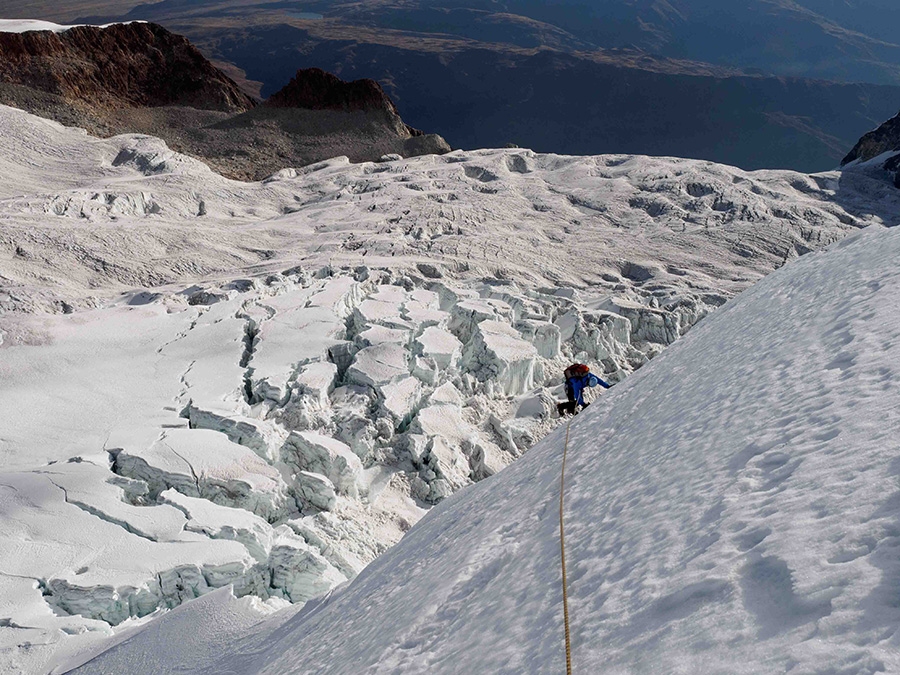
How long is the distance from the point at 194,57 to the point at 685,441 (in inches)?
2325

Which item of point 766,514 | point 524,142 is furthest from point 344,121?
point 524,142

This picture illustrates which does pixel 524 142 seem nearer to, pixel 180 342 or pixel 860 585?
pixel 180 342

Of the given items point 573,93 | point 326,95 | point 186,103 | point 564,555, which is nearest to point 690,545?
point 564,555

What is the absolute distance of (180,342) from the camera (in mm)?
12414

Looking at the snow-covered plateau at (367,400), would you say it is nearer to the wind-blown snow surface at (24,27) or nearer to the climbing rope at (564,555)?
the climbing rope at (564,555)

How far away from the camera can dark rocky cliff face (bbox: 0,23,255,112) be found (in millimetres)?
40438

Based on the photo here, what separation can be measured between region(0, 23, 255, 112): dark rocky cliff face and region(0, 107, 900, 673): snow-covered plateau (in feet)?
56.8

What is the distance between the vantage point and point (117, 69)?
47.4 m

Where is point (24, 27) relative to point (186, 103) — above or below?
above

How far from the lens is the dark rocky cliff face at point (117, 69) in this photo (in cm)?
4044

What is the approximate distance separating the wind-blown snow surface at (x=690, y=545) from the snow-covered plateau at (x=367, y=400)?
3 cm

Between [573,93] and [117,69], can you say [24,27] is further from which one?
[573,93]

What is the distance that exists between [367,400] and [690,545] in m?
9.27

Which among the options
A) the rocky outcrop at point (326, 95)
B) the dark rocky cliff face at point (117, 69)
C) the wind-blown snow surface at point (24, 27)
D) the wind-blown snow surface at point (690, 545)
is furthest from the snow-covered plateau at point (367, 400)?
the wind-blown snow surface at point (24, 27)
